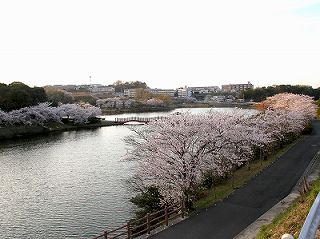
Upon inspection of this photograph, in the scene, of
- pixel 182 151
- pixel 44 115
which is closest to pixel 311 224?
pixel 182 151

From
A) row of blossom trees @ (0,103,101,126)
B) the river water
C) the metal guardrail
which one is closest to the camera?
the metal guardrail

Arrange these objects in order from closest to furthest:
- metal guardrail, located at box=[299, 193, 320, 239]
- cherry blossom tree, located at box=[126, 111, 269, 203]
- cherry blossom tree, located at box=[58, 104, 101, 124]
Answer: metal guardrail, located at box=[299, 193, 320, 239] → cherry blossom tree, located at box=[126, 111, 269, 203] → cherry blossom tree, located at box=[58, 104, 101, 124]

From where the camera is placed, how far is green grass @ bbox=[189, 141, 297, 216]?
17.4m

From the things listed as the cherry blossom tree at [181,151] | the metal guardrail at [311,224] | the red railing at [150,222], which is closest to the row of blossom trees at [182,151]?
the cherry blossom tree at [181,151]

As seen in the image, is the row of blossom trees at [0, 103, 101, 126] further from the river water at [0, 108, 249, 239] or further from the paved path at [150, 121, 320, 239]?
the paved path at [150, 121, 320, 239]

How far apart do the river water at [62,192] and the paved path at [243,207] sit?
16.3ft

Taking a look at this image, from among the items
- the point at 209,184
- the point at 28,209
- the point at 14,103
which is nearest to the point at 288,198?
the point at 209,184

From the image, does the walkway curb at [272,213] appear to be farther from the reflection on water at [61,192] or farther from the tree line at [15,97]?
the tree line at [15,97]

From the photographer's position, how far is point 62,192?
23750 mm

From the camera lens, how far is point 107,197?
22.2m

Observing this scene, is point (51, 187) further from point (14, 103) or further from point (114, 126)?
point (114, 126)

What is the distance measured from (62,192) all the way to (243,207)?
12623 mm

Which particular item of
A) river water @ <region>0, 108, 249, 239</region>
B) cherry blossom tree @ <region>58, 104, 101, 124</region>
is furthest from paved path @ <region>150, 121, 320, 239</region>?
cherry blossom tree @ <region>58, 104, 101, 124</region>

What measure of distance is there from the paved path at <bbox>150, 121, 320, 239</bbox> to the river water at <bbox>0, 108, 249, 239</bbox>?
496 cm
